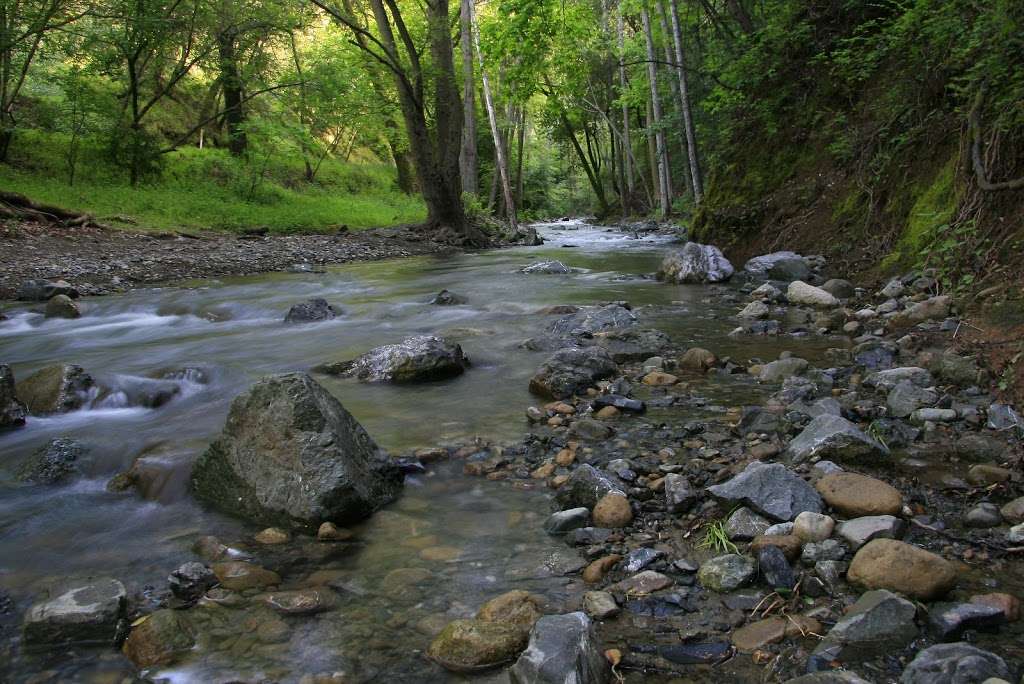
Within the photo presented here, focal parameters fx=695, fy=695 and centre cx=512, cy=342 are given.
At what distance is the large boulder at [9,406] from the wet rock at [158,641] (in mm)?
3524

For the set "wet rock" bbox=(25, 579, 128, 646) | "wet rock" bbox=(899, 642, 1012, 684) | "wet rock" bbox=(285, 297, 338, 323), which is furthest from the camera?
"wet rock" bbox=(285, 297, 338, 323)

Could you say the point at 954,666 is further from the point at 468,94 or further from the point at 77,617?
the point at 468,94

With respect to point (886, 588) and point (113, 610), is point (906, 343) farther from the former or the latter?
point (113, 610)

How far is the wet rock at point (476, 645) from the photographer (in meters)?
2.46

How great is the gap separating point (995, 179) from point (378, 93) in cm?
2186

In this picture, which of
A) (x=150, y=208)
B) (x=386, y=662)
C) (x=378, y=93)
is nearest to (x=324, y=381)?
(x=386, y=662)

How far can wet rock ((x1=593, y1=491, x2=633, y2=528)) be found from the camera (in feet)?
11.0

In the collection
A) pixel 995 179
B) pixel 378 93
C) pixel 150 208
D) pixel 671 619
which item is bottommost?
pixel 671 619

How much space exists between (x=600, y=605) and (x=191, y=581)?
1.81m

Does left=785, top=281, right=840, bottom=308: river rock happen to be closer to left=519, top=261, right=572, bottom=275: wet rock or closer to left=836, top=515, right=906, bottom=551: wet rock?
left=836, top=515, right=906, bottom=551: wet rock

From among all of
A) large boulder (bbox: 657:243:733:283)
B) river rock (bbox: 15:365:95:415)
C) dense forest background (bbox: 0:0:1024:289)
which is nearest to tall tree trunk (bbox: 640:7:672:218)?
dense forest background (bbox: 0:0:1024:289)

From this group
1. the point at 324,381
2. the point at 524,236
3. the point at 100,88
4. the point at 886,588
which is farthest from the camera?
the point at 524,236

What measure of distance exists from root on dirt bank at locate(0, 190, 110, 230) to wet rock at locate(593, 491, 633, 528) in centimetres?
1615

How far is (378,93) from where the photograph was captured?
82.3 feet
